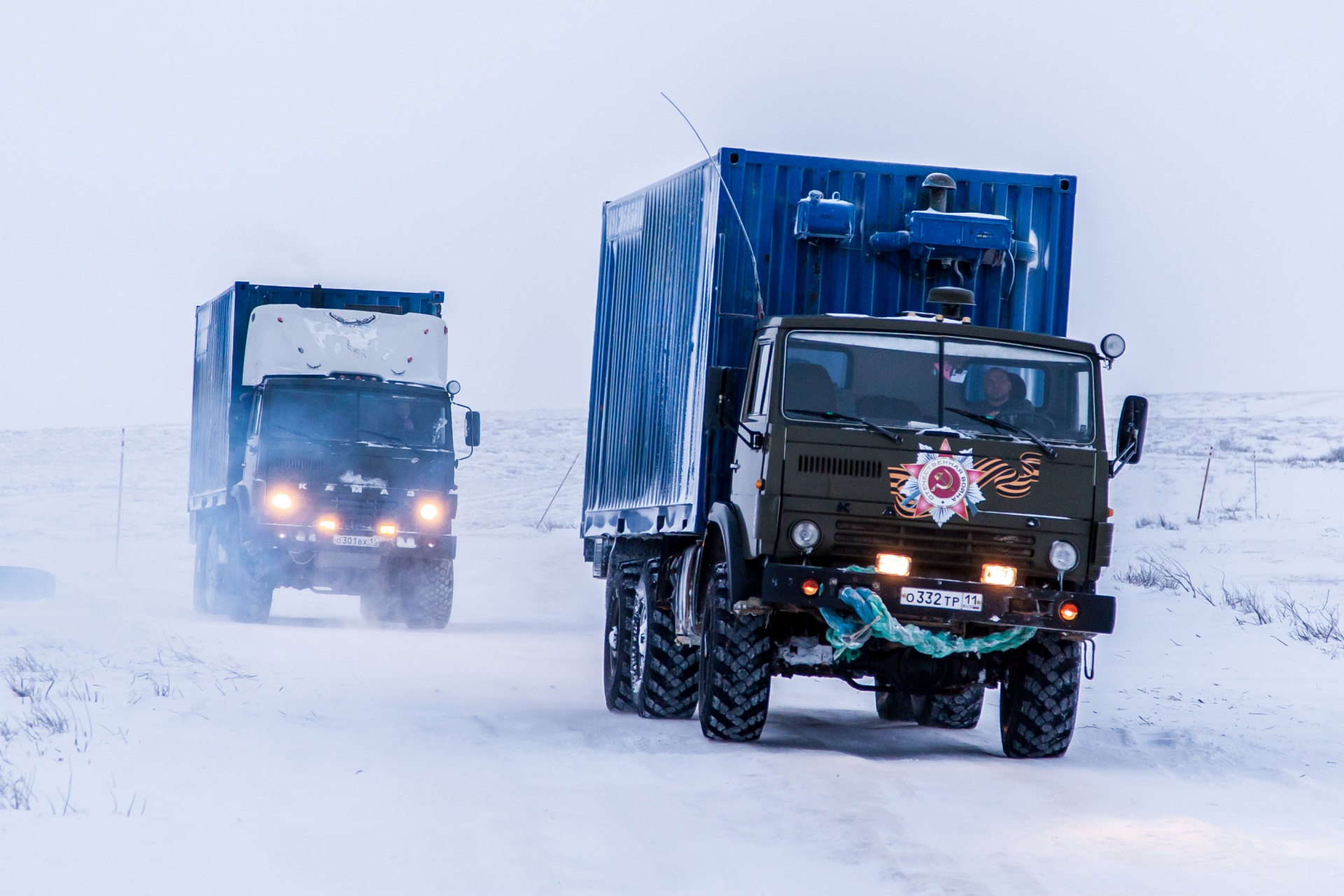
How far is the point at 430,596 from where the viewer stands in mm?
21672

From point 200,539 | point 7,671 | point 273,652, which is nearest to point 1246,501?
point 200,539

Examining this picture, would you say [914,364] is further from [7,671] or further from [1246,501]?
[1246,501]

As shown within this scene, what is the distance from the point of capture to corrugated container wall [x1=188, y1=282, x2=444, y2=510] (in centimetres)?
2133

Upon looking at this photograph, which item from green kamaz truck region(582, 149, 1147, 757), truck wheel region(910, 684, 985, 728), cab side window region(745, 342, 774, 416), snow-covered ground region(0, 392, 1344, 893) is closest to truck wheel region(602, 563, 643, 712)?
snow-covered ground region(0, 392, 1344, 893)

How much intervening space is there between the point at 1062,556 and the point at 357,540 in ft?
40.7

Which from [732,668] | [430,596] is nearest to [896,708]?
[732,668]

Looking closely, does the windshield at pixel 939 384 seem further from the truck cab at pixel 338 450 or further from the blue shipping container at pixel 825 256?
the truck cab at pixel 338 450

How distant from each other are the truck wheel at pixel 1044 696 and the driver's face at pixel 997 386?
4.56 feet

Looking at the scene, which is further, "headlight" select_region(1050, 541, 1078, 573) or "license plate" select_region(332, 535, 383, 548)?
"license plate" select_region(332, 535, 383, 548)

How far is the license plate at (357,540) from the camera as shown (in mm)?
20906

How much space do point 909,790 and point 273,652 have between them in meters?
9.09

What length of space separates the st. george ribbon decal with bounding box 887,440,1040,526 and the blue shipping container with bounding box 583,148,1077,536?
4.96ft

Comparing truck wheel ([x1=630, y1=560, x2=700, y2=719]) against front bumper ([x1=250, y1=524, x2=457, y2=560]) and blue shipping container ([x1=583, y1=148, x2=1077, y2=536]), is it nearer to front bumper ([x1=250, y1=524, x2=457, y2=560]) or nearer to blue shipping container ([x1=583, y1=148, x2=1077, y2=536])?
blue shipping container ([x1=583, y1=148, x2=1077, y2=536])

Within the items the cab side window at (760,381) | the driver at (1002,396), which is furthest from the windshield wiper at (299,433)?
the driver at (1002,396)
